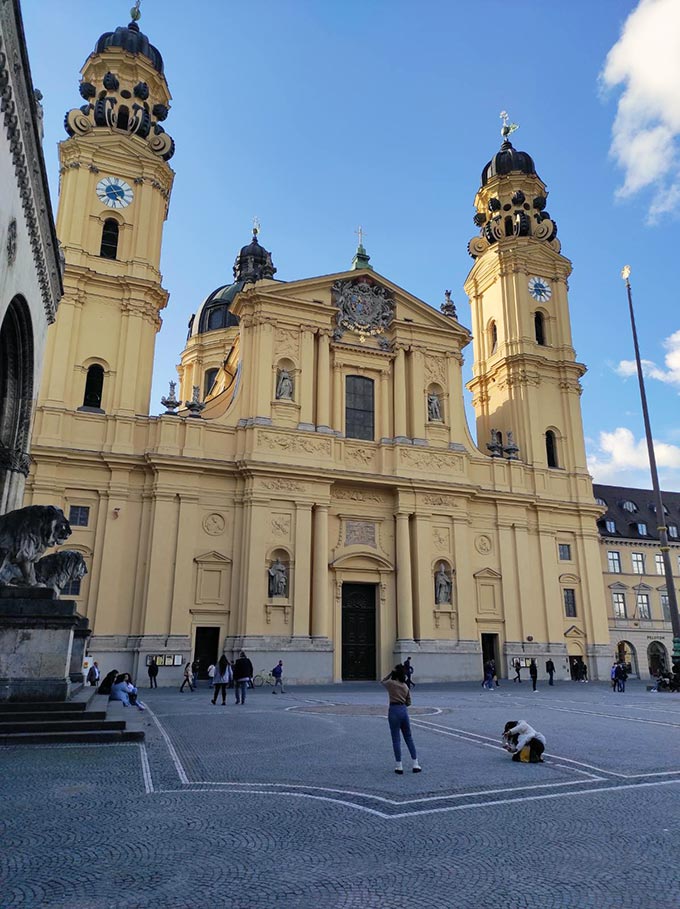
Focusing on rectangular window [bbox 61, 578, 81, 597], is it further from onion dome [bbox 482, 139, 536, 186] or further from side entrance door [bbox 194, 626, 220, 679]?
onion dome [bbox 482, 139, 536, 186]

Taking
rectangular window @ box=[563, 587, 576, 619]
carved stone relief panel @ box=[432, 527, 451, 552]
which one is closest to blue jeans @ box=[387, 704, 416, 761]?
carved stone relief panel @ box=[432, 527, 451, 552]

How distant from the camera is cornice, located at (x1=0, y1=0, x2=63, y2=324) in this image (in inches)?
384

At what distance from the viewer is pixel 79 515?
91.6 ft

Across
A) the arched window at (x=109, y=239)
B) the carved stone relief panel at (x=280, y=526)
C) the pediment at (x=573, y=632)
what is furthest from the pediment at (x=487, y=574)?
the arched window at (x=109, y=239)

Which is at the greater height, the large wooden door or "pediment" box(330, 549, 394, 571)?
"pediment" box(330, 549, 394, 571)

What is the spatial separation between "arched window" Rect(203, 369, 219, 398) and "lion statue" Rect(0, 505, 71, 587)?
36.6m

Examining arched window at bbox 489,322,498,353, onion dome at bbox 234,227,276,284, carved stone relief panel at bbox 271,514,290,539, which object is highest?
onion dome at bbox 234,227,276,284

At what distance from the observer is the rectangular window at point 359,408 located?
3334 centimetres

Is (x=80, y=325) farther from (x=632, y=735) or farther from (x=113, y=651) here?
(x=632, y=735)

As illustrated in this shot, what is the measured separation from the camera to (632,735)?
1209 cm

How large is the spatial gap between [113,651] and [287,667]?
683 cm

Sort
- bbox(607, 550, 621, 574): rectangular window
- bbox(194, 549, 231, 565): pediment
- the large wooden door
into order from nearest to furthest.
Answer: bbox(194, 549, 231, 565): pediment → the large wooden door → bbox(607, 550, 621, 574): rectangular window

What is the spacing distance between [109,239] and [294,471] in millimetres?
14542

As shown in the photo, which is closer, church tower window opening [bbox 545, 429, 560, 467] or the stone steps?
the stone steps
